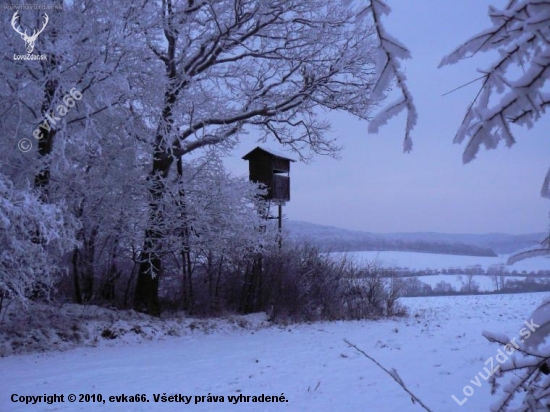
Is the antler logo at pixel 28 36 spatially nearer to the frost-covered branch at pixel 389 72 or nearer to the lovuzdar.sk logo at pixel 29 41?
the lovuzdar.sk logo at pixel 29 41

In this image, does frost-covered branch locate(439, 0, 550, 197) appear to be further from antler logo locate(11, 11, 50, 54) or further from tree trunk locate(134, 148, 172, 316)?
tree trunk locate(134, 148, 172, 316)

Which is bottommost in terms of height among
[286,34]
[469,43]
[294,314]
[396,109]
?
[294,314]

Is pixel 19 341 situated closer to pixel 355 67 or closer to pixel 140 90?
pixel 140 90

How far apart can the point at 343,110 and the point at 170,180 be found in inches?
206

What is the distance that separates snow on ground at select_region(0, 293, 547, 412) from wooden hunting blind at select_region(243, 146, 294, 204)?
5.19m

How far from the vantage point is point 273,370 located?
773cm

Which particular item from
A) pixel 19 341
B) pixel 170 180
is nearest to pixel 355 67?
pixel 170 180

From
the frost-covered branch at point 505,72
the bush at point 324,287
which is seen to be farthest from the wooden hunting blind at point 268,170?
the frost-covered branch at point 505,72

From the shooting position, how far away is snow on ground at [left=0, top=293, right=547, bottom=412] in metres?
5.75

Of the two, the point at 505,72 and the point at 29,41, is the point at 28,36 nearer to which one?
the point at 29,41

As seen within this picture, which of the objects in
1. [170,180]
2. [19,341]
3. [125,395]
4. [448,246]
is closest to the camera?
[125,395]

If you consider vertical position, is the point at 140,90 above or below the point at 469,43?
above

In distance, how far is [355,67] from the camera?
13.6 metres

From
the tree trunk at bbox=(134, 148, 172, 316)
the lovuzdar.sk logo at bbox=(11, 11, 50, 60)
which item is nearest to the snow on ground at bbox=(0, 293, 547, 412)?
the tree trunk at bbox=(134, 148, 172, 316)
